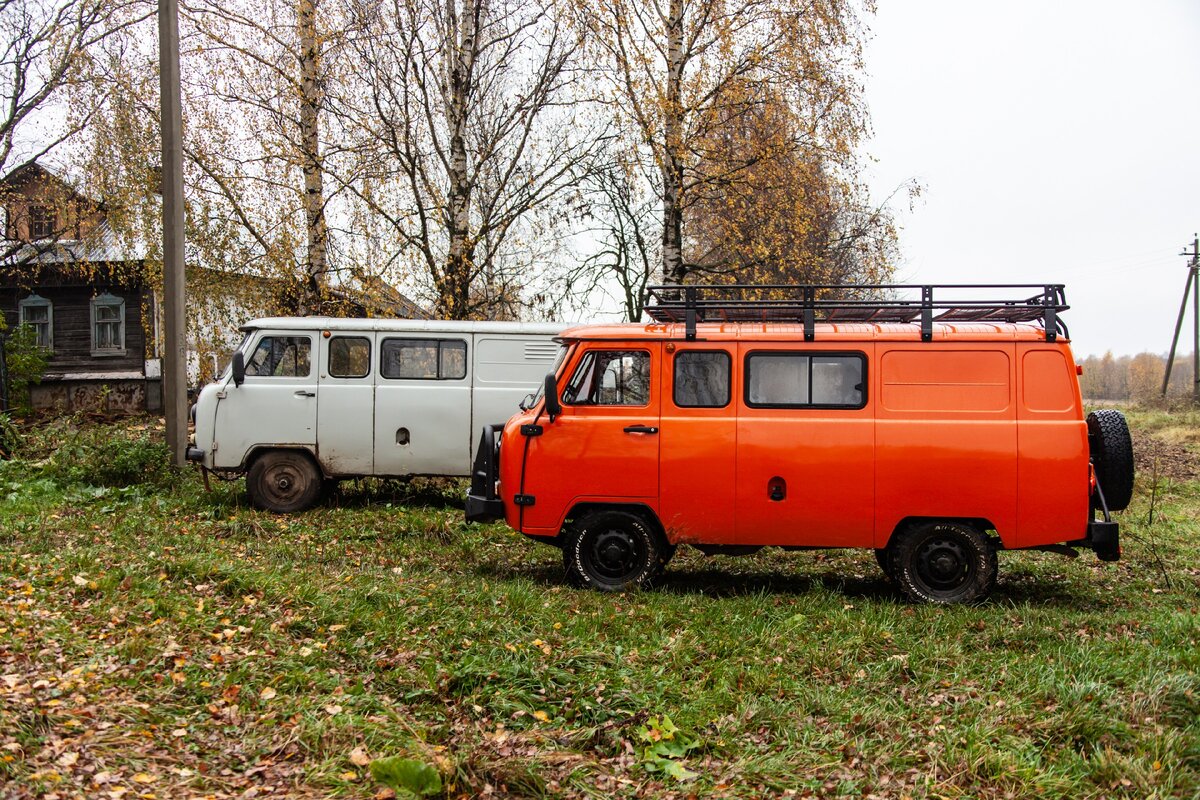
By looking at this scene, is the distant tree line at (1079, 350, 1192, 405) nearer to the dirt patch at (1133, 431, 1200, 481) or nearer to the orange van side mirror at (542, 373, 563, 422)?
the dirt patch at (1133, 431, 1200, 481)

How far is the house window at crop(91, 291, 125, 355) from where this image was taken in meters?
27.1

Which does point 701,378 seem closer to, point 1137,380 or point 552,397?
point 552,397

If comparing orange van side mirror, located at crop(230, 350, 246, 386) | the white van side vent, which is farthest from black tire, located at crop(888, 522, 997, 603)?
orange van side mirror, located at crop(230, 350, 246, 386)

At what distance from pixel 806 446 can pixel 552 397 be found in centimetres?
223

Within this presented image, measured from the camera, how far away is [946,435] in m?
7.85

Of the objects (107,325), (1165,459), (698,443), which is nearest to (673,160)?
(698,443)

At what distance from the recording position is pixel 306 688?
5422 millimetres

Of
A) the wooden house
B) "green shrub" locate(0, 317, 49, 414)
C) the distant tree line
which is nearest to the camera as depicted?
"green shrub" locate(0, 317, 49, 414)

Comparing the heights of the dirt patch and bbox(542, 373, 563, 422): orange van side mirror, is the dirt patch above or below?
below

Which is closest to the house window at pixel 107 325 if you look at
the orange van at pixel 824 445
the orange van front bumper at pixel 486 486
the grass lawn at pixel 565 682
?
the grass lawn at pixel 565 682

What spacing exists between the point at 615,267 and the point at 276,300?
6621 millimetres

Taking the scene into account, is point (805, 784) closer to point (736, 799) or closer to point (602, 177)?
point (736, 799)

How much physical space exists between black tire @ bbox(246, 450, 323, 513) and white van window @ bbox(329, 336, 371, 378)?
121 centimetres

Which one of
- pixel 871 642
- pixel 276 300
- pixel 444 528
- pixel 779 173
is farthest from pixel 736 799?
pixel 276 300
